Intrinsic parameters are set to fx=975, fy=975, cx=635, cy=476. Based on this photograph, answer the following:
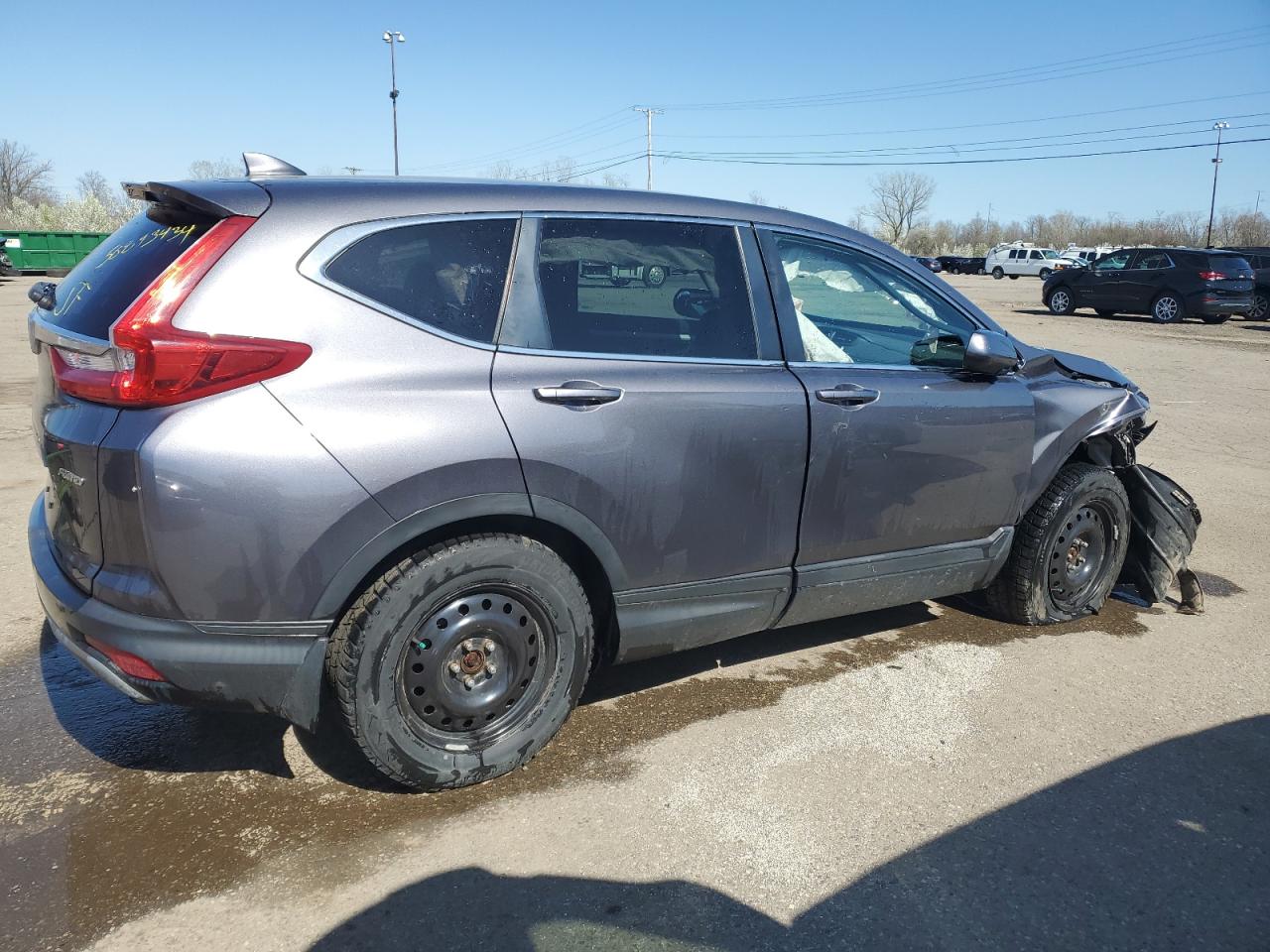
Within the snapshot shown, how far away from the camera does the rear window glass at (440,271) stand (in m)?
2.79

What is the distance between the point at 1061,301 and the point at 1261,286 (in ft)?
16.0

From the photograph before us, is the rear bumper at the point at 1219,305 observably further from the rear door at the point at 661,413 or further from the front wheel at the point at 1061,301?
the rear door at the point at 661,413

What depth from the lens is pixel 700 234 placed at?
3.46m

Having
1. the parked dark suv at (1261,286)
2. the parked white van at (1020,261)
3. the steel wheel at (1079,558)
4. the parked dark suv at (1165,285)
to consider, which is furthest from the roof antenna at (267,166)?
the parked white van at (1020,261)

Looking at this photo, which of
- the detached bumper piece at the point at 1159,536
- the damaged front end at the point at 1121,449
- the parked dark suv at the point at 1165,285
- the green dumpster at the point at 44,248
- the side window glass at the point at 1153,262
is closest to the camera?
the damaged front end at the point at 1121,449

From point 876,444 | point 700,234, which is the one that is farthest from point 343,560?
point 876,444

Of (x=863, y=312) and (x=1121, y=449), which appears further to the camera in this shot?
(x=1121, y=449)

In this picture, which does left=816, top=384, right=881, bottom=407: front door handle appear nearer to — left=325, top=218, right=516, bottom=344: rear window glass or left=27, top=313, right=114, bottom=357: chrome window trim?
left=325, top=218, right=516, bottom=344: rear window glass

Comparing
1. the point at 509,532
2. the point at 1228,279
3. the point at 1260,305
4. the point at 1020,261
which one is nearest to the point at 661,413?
the point at 509,532

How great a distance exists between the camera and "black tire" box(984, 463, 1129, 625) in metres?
4.37

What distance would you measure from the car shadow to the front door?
104cm

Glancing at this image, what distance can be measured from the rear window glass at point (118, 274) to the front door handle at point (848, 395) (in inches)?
81.6

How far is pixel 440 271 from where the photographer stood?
9.53ft

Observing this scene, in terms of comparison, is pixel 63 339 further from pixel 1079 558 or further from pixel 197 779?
pixel 1079 558
